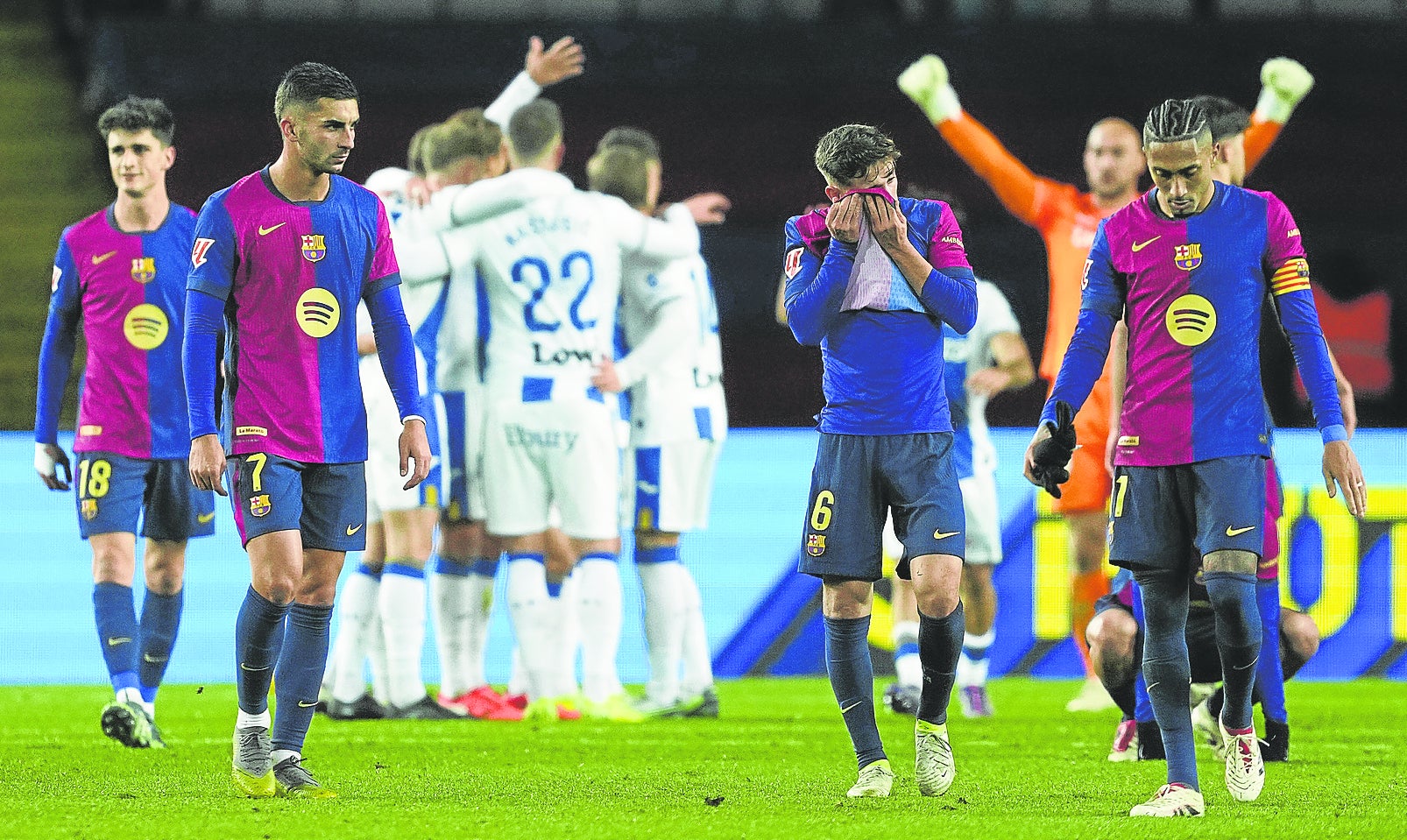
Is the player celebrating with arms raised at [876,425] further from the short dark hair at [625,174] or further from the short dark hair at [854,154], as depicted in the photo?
the short dark hair at [625,174]

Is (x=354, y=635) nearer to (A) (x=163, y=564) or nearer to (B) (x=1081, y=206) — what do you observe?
(A) (x=163, y=564)

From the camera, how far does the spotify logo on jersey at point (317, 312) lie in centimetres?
524

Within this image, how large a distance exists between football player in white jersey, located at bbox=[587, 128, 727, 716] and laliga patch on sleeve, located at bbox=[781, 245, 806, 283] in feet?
9.01

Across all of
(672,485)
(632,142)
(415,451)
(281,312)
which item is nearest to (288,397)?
(281,312)

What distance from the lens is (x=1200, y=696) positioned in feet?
21.3

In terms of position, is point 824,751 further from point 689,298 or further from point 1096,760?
point 689,298

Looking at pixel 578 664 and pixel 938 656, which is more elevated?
pixel 938 656

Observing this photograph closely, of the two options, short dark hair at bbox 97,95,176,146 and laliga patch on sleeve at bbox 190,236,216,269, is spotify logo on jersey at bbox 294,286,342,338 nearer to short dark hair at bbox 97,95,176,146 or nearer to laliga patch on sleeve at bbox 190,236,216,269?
laliga patch on sleeve at bbox 190,236,216,269

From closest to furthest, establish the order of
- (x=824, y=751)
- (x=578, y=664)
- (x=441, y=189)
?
(x=824, y=751) → (x=441, y=189) → (x=578, y=664)

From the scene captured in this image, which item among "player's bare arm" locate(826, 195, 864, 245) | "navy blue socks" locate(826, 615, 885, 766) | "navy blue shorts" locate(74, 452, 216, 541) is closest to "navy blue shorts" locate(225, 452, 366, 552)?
"navy blue socks" locate(826, 615, 885, 766)

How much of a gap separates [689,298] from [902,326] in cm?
313

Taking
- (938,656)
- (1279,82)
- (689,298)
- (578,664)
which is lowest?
(578,664)

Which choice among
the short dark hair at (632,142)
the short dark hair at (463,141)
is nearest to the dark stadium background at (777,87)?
the short dark hair at (632,142)

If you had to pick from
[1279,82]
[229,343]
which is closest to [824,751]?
[229,343]
